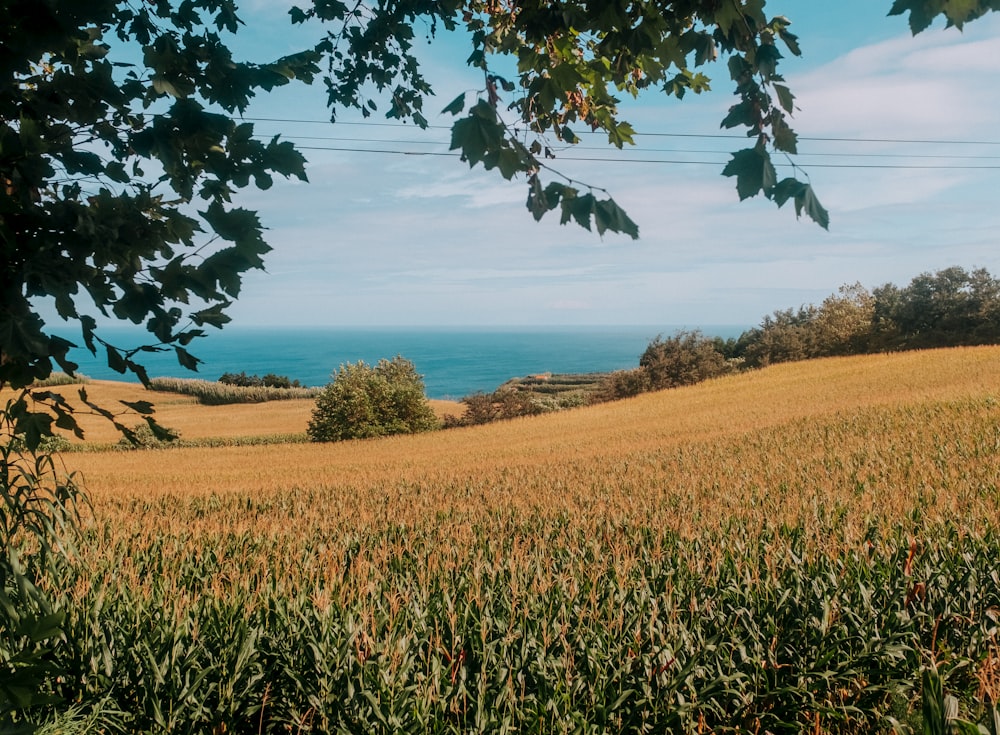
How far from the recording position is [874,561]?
4328 mm

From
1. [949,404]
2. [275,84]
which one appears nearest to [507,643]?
[275,84]

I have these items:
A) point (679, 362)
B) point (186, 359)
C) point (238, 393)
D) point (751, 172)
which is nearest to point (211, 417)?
point (238, 393)

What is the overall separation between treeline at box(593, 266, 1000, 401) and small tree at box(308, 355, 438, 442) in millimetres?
13527

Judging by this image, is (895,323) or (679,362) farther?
(895,323)

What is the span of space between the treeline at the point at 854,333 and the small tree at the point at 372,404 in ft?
44.4

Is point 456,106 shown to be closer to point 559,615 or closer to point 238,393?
point 559,615

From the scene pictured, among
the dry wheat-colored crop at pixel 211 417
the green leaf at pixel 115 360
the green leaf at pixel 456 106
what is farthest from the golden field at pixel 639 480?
the dry wheat-colored crop at pixel 211 417

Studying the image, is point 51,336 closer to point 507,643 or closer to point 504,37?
point 507,643

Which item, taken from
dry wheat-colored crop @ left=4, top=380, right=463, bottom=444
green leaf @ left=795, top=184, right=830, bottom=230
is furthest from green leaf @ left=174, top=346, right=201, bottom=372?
dry wheat-colored crop @ left=4, top=380, right=463, bottom=444

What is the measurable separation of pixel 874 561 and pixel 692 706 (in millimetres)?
2178

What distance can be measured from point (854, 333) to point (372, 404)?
32861 mm

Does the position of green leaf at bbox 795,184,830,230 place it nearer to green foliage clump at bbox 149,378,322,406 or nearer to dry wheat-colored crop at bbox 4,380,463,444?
dry wheat-colored crop at bbox 4,380,463,444

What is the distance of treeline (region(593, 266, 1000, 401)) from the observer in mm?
39531

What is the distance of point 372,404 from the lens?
3088 centimetres
